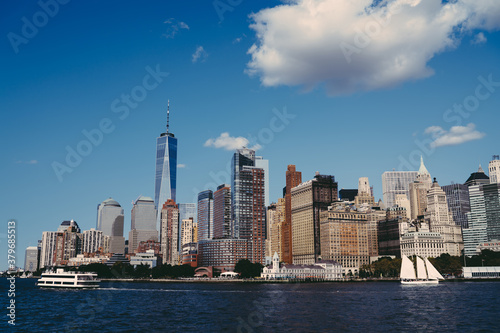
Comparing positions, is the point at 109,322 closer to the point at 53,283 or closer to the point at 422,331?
the point at 422,331

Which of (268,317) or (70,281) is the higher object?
(70,281)

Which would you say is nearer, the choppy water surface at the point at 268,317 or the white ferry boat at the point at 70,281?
the choppy water surface at the point at 268,317

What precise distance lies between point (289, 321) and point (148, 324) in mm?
23228

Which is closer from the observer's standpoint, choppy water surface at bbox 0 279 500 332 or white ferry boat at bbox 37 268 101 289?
choppy water surface at bbox 0 279 500 332

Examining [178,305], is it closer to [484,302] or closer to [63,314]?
[63,314]

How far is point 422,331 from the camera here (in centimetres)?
6775

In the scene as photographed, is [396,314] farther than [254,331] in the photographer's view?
Yes

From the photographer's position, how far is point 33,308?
334 feet

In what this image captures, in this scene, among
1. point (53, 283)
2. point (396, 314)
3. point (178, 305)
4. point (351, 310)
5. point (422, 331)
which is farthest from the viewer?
point (53, 283)

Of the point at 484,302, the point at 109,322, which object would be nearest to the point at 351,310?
the point at 484,302

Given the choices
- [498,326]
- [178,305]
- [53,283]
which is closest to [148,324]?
[178,305]

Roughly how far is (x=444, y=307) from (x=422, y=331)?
1342 inches

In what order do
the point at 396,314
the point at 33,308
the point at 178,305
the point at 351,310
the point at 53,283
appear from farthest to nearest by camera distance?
the point at 53,283 < the point at 178,305 < the point at 33,308 < the point at 351,310 < the point at 396,314

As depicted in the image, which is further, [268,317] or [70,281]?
[70,281]
